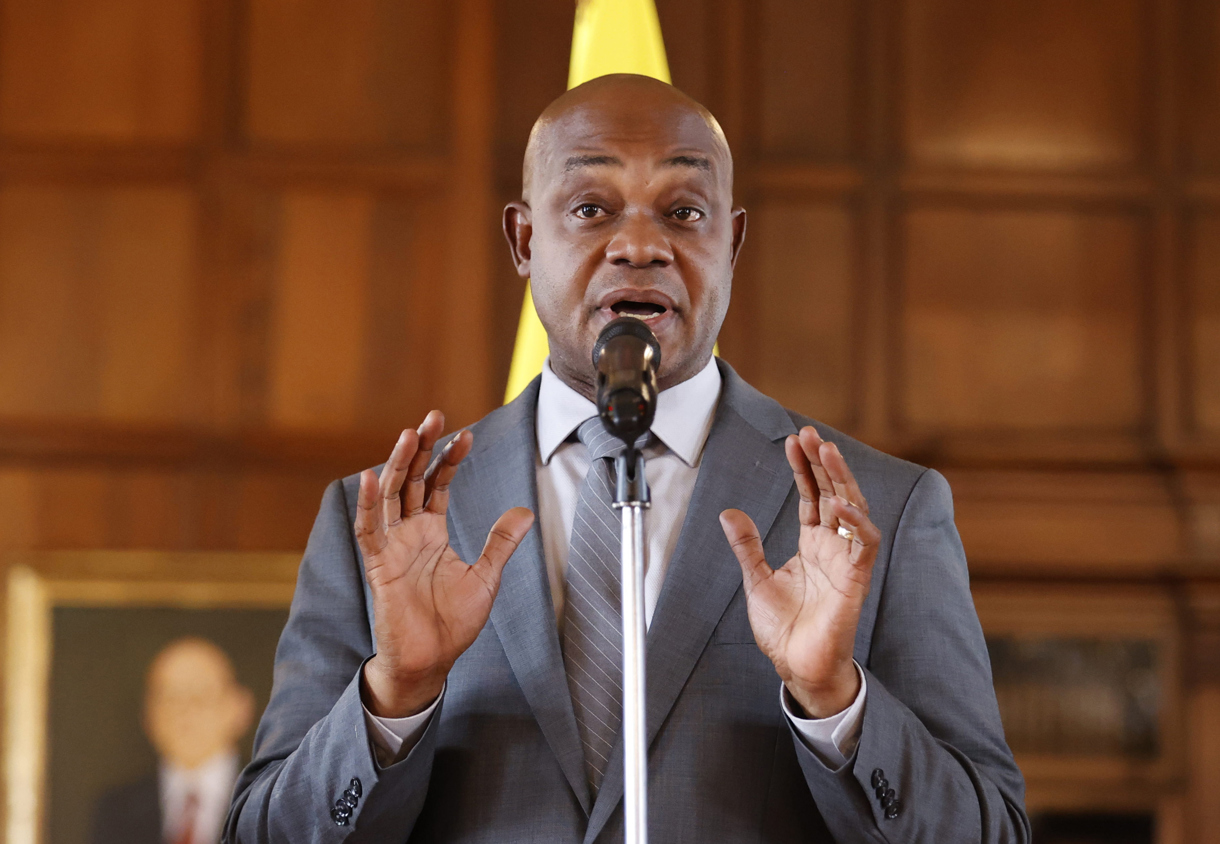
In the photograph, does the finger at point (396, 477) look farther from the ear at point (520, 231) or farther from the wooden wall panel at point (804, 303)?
the wooden wall panel at point (804, 303)

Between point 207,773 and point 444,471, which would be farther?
point 207,773

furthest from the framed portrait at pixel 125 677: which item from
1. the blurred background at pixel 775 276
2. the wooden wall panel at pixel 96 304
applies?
the wooden wall panel at pixel 96 304

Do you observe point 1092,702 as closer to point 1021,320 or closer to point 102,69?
point 1021,320

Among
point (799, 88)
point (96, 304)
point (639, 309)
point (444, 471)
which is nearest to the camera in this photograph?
point (444, 471)

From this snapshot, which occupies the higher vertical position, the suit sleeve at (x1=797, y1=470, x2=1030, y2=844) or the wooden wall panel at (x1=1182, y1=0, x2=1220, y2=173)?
the wooden wall panel at (x1=1182, y1=0, x2=1220, y2=173)

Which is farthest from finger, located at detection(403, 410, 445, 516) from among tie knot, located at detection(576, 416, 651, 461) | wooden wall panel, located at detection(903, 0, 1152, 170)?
wooden wall panel, located at detection(903, 0, 1152, 170)

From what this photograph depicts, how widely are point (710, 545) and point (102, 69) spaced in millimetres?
3523

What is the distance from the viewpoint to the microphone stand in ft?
4.02

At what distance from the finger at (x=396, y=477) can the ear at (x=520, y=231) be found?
0.58 m

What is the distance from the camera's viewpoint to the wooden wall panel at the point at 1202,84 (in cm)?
Result: 459

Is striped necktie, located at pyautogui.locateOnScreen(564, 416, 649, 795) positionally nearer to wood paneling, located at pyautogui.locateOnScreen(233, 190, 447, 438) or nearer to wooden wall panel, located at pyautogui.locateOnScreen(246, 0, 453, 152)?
wood paneling, located at pyautogui.locateOnScreen(233, 190, 447, 438)

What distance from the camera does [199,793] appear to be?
4.07 metres

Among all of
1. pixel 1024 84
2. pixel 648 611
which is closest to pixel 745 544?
pixel 648 611

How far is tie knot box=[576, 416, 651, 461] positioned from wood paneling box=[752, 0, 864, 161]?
2876mm
